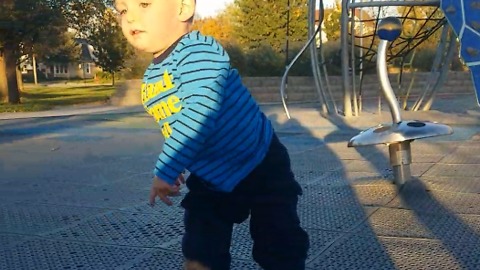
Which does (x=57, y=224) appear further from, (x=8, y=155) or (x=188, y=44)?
(x=8, y=155)

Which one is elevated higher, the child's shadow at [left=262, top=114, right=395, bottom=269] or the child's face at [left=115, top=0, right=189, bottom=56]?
the child's face at [left=115, top=0, right=189, bottom=56]

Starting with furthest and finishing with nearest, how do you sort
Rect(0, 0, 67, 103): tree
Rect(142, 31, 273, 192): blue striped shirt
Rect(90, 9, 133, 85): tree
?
Rect(90, 9, 133, 85): tree
Rect(0, 0, 67, 103): tree
Rect(142, 31, 273, 192): blue striped shirt

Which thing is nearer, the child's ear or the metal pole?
the child's ear

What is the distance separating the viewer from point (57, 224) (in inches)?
173

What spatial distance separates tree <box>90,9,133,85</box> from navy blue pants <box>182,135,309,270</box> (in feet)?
80.0

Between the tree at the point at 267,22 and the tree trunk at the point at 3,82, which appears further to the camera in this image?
the tree at the point at 267,22

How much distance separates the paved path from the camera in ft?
11.7

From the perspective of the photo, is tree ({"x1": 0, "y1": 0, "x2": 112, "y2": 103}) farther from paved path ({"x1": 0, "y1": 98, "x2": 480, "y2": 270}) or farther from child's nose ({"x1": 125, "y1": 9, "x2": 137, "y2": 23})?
child's nose ({"x1": 125, "y1": 9, "x2": 137, "y2": 23})

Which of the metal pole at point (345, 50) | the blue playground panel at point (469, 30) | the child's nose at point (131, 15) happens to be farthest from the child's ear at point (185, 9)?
the metal pole at point (345, 50)

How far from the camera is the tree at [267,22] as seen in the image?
100 ft

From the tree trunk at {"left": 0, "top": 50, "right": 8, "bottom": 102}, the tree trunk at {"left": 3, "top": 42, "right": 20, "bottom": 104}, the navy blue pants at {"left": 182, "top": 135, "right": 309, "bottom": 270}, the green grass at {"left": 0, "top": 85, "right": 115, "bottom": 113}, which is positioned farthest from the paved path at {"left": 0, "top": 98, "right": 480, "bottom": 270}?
the tree trunk at {"left": 0, "top": 50, "right": 8, "bottom": 102}

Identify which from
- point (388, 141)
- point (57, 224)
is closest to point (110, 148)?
point (57, 224)

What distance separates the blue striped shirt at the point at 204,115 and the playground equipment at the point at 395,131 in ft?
7.72

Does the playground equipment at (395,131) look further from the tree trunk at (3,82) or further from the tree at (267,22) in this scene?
the tree at (267,22)
